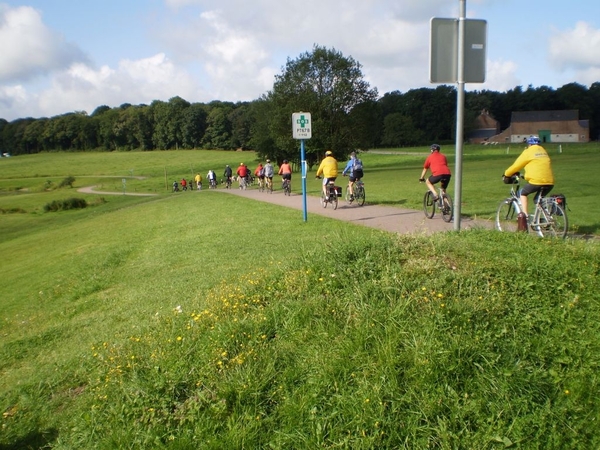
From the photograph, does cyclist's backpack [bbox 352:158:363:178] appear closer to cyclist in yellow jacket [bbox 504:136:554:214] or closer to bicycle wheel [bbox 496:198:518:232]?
bicycle wheel [bbox 496:198:518:232]

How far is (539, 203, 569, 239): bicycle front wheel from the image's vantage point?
29.8 ft

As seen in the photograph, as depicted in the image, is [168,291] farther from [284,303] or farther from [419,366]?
[419,366]

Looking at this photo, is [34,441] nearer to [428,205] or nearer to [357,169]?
[428,205]

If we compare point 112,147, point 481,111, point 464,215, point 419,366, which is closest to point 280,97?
point 464,215

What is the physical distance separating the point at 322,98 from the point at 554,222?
5188 centimetres

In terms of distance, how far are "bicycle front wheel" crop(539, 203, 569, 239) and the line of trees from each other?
4908cm

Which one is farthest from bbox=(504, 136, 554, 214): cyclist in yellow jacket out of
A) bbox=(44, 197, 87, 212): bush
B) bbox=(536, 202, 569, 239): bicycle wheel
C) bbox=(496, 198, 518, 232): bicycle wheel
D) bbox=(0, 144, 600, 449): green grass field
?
bbox=(44, 197, 87, 212): bush

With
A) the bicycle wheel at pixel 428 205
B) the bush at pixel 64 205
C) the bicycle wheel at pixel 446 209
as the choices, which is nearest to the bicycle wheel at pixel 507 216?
the bicycle wheel at pixel 446 209

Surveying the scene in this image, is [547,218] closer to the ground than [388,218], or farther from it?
farther from it

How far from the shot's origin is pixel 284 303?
494 cm

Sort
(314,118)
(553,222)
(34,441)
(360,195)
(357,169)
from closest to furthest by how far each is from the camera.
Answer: (34,441) < (553,222) < (357,169) < (360,195) < (314,118)

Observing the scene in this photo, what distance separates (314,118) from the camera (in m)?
57.8

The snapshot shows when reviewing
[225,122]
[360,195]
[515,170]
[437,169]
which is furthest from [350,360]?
[225,122]

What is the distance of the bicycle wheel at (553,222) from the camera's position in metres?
9.09
